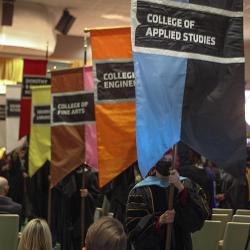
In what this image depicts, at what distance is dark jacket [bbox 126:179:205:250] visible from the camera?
3490 mm

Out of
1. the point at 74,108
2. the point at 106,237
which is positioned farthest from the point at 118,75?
the point at 106,237

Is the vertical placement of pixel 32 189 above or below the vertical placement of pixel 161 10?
below

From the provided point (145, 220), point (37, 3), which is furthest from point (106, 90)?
point (37, 3)

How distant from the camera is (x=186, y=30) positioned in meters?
3.28

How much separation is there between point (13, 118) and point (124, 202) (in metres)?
4.10

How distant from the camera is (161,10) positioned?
127 inches

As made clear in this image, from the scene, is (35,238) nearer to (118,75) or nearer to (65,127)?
(118,75)

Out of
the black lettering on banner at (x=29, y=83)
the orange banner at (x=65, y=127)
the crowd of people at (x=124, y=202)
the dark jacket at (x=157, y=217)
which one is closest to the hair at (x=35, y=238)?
the crowd of people at (x=124, y=202)

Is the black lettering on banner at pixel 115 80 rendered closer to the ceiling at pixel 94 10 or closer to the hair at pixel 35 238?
the hair at pixel 35 238

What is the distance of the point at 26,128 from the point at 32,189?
3.19 feet

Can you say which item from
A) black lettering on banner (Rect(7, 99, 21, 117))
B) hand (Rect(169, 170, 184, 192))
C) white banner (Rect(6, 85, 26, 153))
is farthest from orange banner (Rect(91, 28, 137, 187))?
black lettering on banner (Rect(7, 99, 21, 117))

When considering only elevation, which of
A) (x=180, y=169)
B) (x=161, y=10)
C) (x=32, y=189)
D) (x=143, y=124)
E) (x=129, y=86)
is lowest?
(x=32, y=189)

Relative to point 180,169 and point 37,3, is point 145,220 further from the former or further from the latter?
point 37,3

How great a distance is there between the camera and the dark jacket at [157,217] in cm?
349
